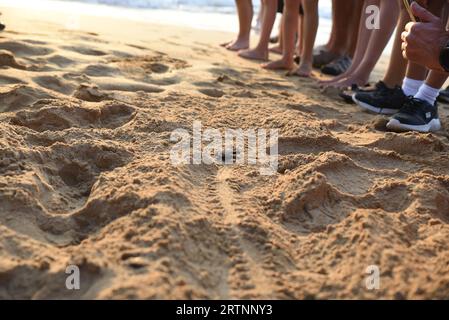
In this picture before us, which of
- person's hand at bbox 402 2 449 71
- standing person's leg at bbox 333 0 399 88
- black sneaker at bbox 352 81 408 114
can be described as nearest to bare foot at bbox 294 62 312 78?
standing person's leg at bbox 333 0 399 88

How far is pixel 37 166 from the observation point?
Answer: 5.77ft

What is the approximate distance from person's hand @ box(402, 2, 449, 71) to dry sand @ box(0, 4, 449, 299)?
0.40m

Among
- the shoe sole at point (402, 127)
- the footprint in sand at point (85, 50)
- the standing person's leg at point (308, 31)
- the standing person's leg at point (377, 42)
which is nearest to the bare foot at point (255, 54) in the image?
the standing person's leg at point (308, 31)

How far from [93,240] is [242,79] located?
86.6 inches

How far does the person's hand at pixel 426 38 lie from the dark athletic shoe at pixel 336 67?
6.50 feet

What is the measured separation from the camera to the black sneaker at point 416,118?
2.55 meters

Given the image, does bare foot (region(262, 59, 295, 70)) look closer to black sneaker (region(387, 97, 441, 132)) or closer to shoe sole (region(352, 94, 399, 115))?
shoe sole (region(352, 94, 399, 115))

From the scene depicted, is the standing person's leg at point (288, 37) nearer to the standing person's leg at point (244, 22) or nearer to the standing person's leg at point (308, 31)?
the standing person's leg at point (308, 31)

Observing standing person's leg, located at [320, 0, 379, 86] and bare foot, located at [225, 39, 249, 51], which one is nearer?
standing person's leg, located at [320, 0, 379, 86]

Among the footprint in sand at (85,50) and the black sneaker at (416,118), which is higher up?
the footprint in sand at (85,50)

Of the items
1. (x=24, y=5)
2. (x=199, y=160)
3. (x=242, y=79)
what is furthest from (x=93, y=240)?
(x=24, y=5)

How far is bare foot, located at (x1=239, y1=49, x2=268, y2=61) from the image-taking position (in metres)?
4.43

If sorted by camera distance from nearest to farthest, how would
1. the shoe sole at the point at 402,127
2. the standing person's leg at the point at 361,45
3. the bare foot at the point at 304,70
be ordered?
the shoe sole at the point at 402,127 < the standing person's leg at the point at 361,45 < the bare foot at the point at 304,70
